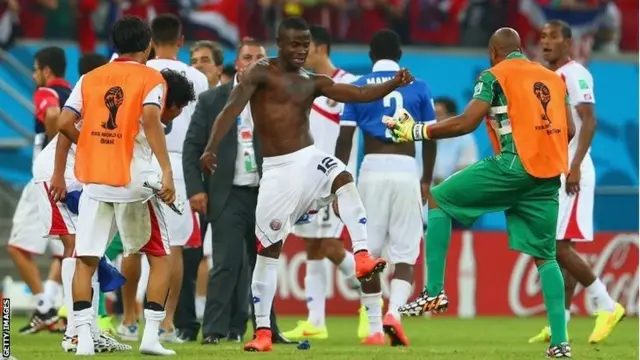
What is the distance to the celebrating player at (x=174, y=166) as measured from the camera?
1297cm

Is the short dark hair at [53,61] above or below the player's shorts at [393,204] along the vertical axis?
above

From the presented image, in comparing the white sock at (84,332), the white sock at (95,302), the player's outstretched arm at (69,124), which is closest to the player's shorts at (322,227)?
the white sock at (95,302)

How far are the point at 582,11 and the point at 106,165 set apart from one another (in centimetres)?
1493

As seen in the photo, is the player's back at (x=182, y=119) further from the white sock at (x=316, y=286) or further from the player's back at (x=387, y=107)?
the white sock at (x=316, y=286)

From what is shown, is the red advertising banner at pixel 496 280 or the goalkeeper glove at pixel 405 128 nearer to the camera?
the goalkeeper glove at pixel 405 128

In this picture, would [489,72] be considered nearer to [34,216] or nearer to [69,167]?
[69,167]

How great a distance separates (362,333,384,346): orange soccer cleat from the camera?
12.9 meters

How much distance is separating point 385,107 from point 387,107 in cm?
2

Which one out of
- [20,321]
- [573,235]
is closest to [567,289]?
[573,235]

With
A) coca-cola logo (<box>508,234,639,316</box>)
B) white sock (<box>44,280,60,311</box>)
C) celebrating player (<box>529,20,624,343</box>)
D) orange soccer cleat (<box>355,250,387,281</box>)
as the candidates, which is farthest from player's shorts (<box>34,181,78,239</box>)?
coca-cola logo (<box>508,234,639,316</box>)

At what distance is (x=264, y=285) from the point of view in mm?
11516

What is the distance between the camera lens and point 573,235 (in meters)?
13.9

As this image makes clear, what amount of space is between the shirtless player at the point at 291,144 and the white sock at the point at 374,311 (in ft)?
6.29

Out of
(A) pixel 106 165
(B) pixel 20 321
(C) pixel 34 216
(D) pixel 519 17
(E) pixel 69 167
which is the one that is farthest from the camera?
(D) pixel 519 17
